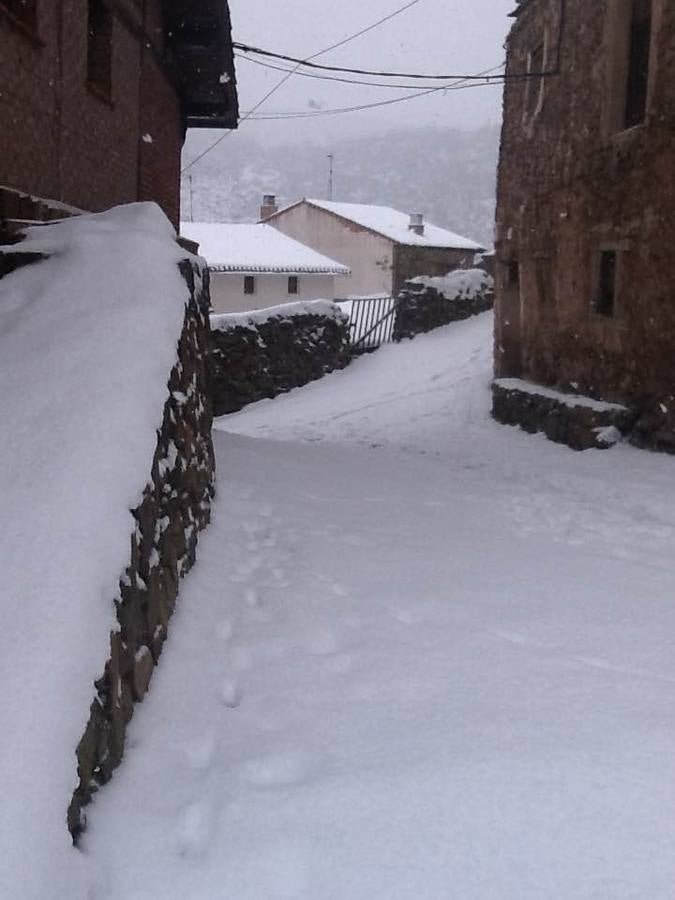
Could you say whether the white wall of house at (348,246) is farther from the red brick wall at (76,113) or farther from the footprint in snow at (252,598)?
the footprint in snow at (252,598)

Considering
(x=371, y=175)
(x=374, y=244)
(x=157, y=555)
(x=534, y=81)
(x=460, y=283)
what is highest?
(x=371, y=175)

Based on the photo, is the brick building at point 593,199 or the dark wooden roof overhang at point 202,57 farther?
the dark wooden roof overhang at point 202,57

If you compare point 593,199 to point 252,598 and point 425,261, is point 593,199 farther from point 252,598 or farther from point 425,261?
point 425,261

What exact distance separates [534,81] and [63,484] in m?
10.6

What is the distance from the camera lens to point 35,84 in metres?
6.39

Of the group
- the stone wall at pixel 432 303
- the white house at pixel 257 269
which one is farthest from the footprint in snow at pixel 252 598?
the white house at pixel 257 269

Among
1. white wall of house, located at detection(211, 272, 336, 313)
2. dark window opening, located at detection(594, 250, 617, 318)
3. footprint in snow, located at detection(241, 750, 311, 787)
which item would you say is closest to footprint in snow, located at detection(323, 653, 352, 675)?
footprint in snow, located at detection(241, 750, 311, 787)

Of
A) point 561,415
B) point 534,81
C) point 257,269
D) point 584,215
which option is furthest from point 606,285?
point 257,269

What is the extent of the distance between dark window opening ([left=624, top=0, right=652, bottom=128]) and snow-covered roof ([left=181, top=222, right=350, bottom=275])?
2091 centimetres

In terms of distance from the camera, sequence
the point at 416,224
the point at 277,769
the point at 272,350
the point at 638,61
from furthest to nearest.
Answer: the point at 416,224, the point at 272,350, the point at 638,61, the point at 277,769

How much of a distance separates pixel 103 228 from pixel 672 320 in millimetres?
5105

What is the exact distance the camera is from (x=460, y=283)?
→ 66.4 ft

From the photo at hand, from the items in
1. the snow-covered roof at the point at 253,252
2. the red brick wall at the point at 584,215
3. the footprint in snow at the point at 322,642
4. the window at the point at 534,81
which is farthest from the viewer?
A: the snow-covered roof at the point at 253,252

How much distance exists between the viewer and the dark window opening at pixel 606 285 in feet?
30.4
